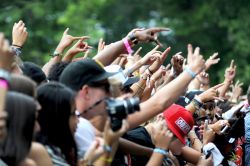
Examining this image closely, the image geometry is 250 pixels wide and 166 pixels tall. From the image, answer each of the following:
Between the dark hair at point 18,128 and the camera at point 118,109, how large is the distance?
1.64ft

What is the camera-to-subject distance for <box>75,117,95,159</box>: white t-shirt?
728cm

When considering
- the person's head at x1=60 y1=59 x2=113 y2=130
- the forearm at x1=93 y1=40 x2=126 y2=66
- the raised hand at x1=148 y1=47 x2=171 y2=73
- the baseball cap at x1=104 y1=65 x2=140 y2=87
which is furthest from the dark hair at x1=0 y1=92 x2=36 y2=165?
the raised hand at x1=148 y1=47 x2=171 y2=73

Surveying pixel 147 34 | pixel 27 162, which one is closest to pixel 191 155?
pixel 147 34

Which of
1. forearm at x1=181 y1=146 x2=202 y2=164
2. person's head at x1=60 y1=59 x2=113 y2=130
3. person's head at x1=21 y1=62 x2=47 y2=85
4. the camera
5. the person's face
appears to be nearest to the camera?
the camera

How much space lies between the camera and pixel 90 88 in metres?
7.59

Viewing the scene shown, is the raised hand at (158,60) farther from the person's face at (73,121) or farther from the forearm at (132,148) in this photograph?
the person's face at (73,121)

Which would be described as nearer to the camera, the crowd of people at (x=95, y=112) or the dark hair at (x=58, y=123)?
the crowd of people at (x=95, y=112)

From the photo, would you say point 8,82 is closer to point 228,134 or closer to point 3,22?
point 228,134

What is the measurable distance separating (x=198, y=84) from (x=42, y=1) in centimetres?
1900

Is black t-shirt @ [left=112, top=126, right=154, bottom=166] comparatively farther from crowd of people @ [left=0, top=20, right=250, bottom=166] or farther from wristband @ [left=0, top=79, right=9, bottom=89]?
wristband @ [left=0, top=79, right=9, bottom=89]

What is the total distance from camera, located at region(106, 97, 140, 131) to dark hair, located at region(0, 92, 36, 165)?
50 cm

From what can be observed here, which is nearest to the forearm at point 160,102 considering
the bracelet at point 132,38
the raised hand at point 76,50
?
the bracelet at point 132,38

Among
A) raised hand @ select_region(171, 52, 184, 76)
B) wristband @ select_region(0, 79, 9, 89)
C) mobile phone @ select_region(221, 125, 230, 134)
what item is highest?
wristband @ select_region(0, 79, 9, 89)

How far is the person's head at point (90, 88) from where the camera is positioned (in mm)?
7551
